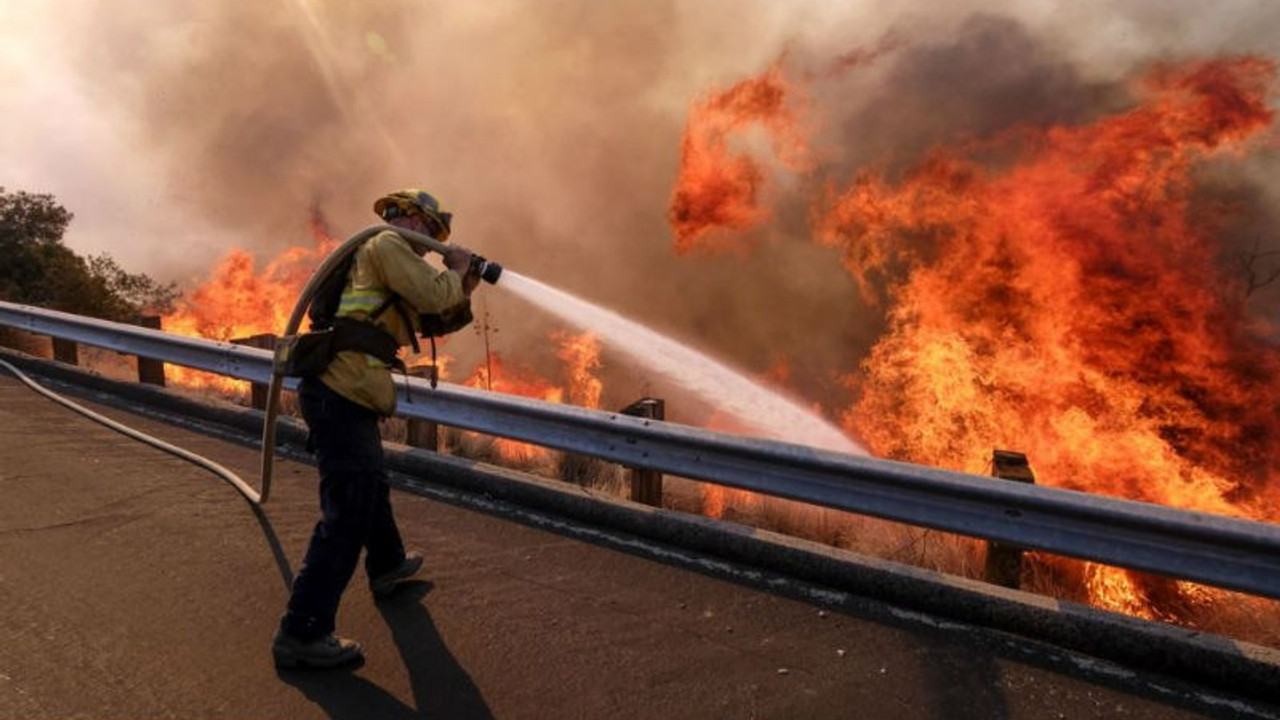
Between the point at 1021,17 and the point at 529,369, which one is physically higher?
the point at 1021,17

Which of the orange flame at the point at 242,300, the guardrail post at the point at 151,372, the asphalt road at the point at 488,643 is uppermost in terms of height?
the orange flame at the point at 242,300

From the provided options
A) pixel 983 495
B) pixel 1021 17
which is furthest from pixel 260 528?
pixel 1021 17

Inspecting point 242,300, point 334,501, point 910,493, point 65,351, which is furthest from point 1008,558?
point 242,300

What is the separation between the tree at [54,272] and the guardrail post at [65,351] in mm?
3848

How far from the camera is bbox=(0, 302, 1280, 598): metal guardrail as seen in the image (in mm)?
2871

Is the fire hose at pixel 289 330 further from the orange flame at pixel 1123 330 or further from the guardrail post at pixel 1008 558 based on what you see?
the orange flame at pixel 1123 330

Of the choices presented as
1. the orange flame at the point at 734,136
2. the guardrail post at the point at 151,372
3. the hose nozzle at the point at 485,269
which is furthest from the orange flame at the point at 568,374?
the hose nozzle at the point at 485,269

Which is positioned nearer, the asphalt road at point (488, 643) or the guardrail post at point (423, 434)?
the asphalt road at point (488, 643)

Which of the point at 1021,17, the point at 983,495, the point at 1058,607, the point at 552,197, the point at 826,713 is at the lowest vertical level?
the point at 826,713

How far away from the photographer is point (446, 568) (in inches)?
152

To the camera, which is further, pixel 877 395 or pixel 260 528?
pixel 877 395

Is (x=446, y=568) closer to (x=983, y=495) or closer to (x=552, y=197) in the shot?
(x=983, y=495)

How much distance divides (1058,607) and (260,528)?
13.0 feet

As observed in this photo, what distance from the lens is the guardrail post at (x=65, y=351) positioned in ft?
27.9
